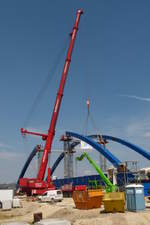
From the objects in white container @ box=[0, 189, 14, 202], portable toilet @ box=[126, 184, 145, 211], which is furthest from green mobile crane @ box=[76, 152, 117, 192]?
portable toilet @ box=[126, 184, 145, 211]

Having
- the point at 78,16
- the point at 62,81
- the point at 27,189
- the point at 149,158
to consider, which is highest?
the point at 78,16

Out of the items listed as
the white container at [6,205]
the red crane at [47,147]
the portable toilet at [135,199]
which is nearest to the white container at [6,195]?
the white container at [6,205]

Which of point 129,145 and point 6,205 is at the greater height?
point 129,145

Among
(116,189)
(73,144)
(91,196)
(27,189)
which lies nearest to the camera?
(91,196)

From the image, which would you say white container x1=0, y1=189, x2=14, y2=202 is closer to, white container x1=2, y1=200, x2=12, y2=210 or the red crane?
white container x1=2, y1=200, x2=12, y2=210

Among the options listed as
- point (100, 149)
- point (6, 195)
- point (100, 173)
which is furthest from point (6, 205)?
point (100, 149)

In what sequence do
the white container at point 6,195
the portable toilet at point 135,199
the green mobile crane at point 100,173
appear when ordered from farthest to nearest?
the green mobile crane at point 100,173 → the white container at point 6,195 → the portable toilet at point 135,199

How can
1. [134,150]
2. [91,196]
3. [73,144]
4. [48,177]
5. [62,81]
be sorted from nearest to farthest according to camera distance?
[91,196] → [48,177] → [62,81] → [134,150] → [73,144]

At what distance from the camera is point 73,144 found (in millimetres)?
85875

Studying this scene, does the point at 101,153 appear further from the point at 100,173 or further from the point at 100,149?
the point at 100,173

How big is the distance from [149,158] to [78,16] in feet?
124

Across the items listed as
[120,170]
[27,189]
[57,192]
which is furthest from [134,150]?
[57,192]

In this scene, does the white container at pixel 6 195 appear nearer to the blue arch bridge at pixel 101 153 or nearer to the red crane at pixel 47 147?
the red crane at pixel 47 147

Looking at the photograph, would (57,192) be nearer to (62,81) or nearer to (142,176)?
(142,176)
